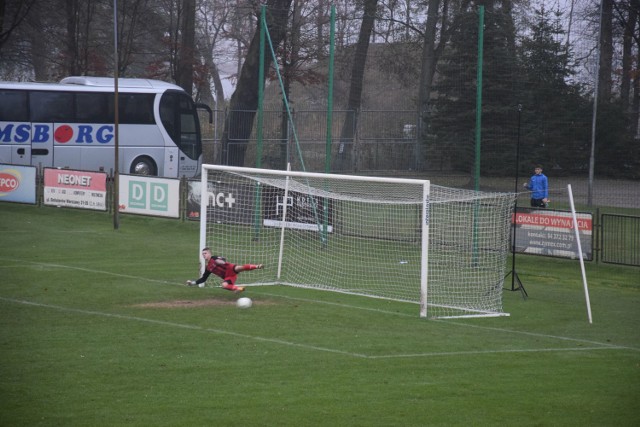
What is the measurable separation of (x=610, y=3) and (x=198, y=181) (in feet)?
48.4

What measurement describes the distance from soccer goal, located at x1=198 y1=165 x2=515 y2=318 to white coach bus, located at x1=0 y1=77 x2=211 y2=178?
14778 millimetres

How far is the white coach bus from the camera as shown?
37688mm

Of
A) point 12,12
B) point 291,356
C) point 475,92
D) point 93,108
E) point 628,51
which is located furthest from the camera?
point 12,12

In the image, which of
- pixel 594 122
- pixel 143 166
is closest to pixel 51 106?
pixel 143 166

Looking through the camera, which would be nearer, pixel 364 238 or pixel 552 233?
pixel 552 233

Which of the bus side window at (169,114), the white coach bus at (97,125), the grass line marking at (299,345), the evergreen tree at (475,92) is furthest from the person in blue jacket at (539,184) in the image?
the bus side window at (169,114)

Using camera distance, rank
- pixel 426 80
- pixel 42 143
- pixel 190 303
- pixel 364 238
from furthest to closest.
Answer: pixel 42 143 → pixel 426 80 → pixel 364 238 → pixel 190 303

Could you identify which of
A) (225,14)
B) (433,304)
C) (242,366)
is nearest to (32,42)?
(225,14)

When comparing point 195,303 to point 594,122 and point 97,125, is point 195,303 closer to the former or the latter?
point 594,122

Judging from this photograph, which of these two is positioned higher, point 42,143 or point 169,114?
point 169,114

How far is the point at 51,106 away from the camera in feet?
125

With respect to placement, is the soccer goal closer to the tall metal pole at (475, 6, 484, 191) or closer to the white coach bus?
the tall metal pole at (475, 6, 484, 191)

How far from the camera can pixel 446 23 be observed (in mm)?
25297

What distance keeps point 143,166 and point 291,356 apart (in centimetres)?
2840
